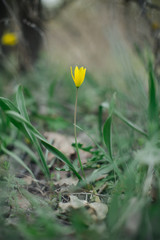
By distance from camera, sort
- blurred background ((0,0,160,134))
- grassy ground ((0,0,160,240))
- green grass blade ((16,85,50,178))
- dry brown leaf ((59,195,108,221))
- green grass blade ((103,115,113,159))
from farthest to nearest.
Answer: blurred background ((0,0,160,134)) < green grass blade ((16,85,50,178)) < green grass blade ((103,115,113,159)) < dry brown leaf ((59,195,108,221)) < grassy ground ((0,0,160,240))

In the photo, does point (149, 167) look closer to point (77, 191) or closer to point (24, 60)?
point (77, 191)

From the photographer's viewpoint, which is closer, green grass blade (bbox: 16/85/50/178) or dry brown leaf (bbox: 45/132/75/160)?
green grass blade (bbox: 16/85/50/178)

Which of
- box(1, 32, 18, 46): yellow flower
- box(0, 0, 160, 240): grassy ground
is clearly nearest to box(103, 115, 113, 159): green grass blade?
box(0, 0, 160, 240): grassy ground

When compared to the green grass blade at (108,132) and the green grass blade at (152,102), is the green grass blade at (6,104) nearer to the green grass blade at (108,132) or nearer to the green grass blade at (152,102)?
the green grass blade at (108,132)

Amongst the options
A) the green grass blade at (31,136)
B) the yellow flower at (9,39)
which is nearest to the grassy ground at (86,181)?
the green grass blade at (31,136)

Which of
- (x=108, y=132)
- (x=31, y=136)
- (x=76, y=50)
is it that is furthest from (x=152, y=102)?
(x=76, y=50)

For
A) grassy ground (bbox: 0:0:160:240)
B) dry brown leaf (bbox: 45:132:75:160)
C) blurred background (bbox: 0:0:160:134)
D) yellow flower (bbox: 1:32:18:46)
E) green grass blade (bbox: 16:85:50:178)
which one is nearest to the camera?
grassy ground (bbox: 0:0:160:240)

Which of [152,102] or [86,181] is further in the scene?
[152,102]

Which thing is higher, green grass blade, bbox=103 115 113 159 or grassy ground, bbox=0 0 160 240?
green grass blade, bbox=103 115 113 159

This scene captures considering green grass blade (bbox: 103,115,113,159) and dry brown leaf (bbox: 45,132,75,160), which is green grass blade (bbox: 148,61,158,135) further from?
dry brown leaf (bbox: 45,132,75,160)

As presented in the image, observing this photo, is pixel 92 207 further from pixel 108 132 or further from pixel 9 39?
pixel 9 39

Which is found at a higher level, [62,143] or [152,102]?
[152,102]

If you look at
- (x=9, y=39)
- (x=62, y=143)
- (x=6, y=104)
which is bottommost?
(x=62, y=143)
